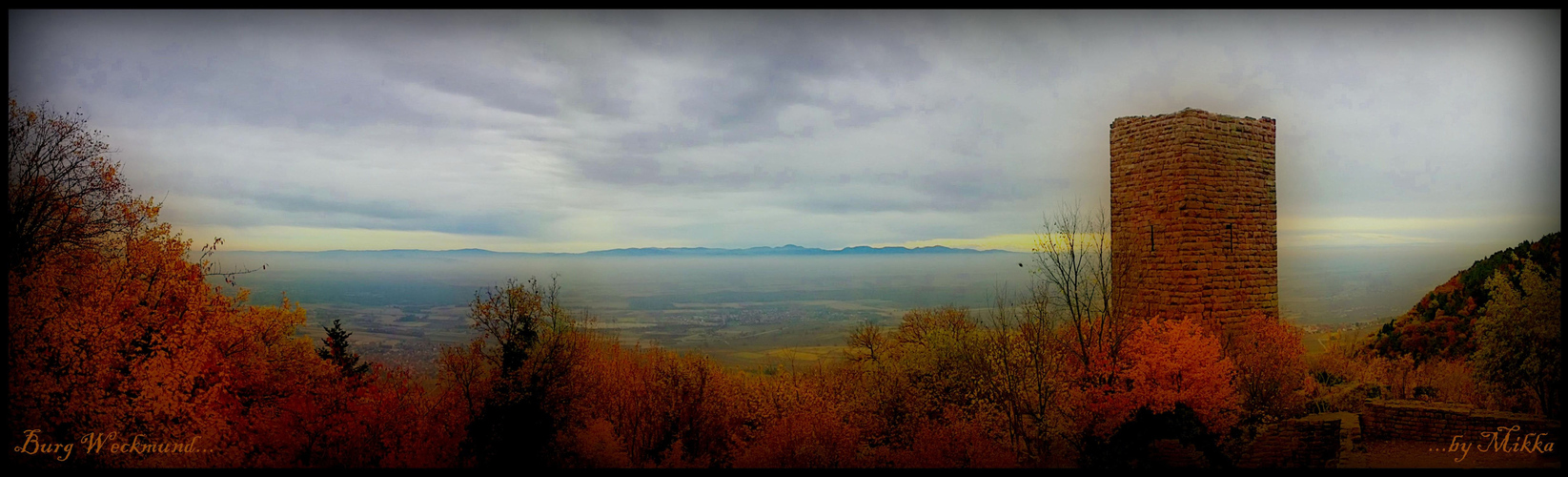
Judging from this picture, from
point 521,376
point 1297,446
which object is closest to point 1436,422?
point 1297,446

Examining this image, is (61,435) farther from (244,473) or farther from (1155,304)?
(1155,304)

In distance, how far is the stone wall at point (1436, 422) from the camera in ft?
19.9

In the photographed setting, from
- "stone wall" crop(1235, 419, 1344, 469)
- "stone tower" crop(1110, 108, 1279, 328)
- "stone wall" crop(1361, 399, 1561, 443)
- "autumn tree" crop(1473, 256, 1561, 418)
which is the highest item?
"stone tower" crop(1110, 108, 1279, 328)

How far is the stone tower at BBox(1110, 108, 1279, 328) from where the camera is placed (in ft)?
21.3

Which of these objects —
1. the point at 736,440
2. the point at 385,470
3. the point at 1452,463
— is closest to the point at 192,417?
the point at 385,470

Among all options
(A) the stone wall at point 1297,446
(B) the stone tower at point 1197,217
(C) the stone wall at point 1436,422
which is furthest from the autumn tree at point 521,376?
(C) the stone wall at point 1436,422

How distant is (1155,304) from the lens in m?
6.70

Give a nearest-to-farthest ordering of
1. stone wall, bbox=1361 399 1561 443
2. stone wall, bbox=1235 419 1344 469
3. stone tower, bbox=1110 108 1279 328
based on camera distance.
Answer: stone wall, bbox=1361 399 1561 443 < stone wall, bbox=1235 419 1344 469 < stone tower, bbox=1110 108 1279 328

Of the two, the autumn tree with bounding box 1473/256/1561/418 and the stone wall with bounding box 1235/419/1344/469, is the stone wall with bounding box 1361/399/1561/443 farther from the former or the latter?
the stone wall with bounding box 1235/419/1344/469

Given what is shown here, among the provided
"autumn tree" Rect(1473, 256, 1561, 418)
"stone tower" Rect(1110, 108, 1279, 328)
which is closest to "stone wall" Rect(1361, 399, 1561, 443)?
"autumn tree" Rect(1473, 256, 1561, 418)

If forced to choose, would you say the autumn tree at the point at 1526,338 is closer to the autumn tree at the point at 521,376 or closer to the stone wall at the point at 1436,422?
the stone wall at the point at 1436,422

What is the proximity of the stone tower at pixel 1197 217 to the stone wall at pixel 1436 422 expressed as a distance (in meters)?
1.64

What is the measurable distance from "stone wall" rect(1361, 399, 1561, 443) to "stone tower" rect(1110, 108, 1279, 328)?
64.7 inches
